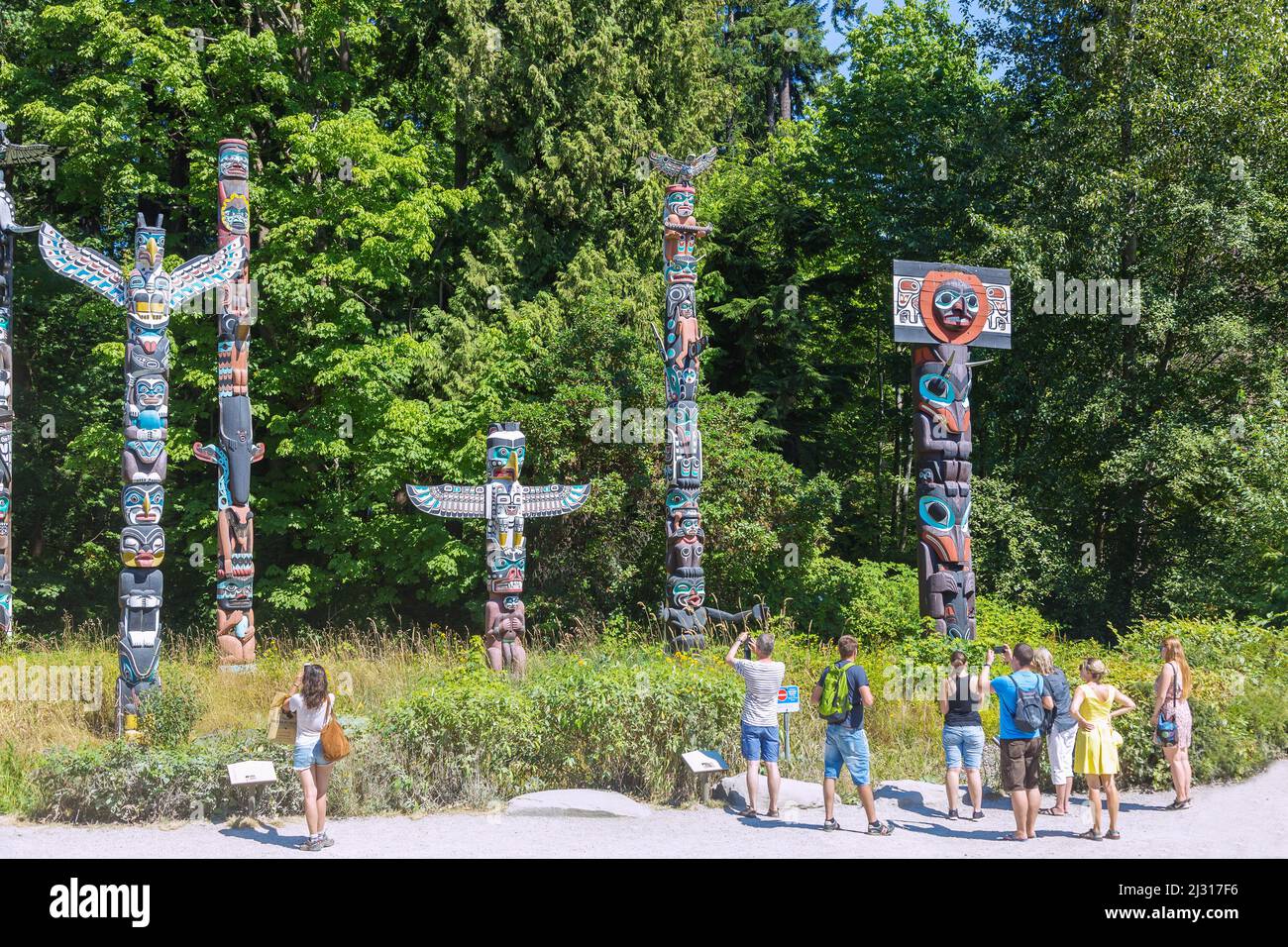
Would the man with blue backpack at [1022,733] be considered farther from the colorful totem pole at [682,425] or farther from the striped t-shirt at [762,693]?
the colorful totem pole at [682,425]

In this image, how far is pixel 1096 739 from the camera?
8.41 m

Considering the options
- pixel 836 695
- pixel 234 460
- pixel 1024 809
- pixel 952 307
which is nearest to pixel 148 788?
pixel 836 695

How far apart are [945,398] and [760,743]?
5853 millimetres

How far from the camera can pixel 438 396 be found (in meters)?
20.6

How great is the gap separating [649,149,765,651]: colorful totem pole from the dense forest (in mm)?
3044

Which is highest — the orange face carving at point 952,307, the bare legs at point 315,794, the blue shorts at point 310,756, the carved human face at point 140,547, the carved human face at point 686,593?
the orange face carving at point 952,307

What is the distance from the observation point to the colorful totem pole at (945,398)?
12.7 meters

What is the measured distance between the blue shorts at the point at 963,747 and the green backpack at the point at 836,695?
1051 millimetres

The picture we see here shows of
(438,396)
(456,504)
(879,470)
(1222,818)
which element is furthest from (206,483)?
(1222,818)

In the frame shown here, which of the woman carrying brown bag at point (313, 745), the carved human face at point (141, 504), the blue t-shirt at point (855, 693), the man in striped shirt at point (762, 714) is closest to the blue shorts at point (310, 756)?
the woman carrying brown bag at point (313, 745)

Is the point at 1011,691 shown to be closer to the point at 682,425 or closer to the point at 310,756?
the point at 310,756

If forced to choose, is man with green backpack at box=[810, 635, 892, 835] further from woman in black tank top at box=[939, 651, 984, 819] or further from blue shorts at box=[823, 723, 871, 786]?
woman in black tank top at box=[939, 651, 984, 819]

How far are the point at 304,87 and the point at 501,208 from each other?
13.5 ft

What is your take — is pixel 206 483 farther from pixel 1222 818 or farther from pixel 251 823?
pixel 1222 818
